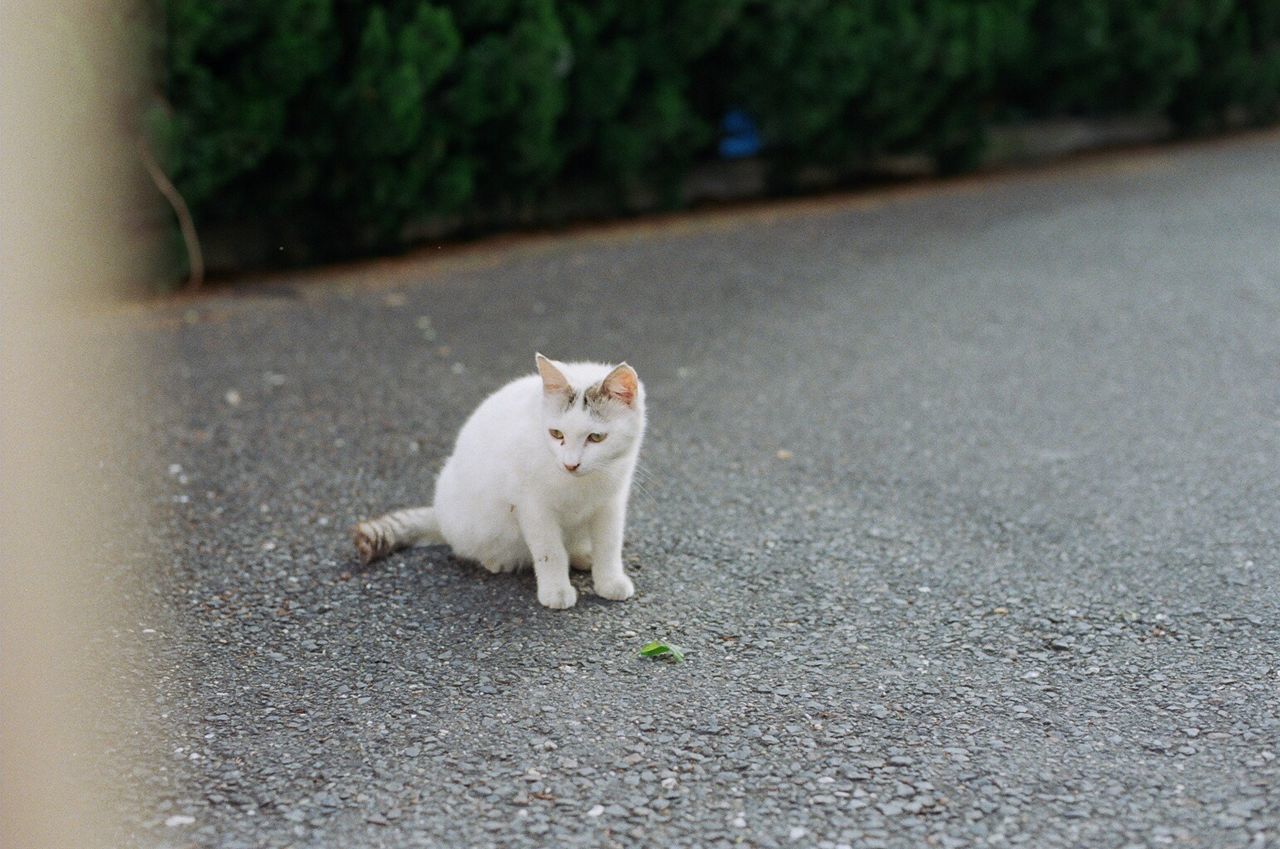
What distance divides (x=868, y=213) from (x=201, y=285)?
4.33 metres

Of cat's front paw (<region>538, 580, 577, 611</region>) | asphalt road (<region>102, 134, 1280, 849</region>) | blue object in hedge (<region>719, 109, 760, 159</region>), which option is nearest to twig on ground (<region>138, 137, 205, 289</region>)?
asphalt road (<region>102, 134, 1280, 849</region>)

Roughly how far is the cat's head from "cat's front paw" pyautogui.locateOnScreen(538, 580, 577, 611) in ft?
1.17

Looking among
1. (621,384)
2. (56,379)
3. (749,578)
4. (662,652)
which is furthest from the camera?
(56,379)

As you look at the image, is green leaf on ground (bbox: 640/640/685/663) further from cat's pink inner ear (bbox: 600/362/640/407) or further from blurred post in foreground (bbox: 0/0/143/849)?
blurred post in foreground (bbox: 0/0/143/849)

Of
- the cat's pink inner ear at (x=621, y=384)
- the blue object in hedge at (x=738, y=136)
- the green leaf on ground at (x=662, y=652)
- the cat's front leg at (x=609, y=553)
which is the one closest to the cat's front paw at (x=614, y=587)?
the cat's front leg at (x=609, y=553)

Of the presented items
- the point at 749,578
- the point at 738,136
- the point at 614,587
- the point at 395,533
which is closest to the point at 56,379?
the point at 395,533

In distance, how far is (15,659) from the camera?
2.41 meters

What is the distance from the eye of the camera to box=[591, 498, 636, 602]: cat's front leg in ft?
12.6

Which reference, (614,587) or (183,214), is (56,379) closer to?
(183,214)

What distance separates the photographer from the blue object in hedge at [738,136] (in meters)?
9.30

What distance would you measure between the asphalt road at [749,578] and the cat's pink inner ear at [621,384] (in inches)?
24.0

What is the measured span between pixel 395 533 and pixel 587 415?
88cm

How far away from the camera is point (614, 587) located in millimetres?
3836

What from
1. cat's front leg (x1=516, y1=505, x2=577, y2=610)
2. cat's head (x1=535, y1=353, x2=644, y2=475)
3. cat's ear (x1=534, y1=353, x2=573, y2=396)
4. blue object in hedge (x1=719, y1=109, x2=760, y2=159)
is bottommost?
cat's front leg (x1=516, y1=505, x2=577, y2=610)
